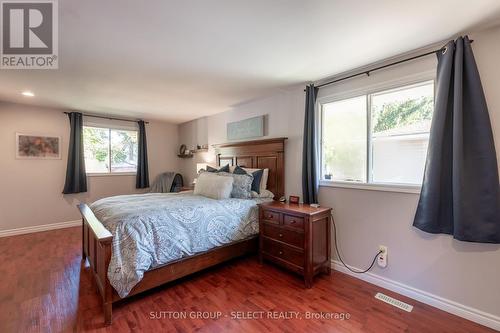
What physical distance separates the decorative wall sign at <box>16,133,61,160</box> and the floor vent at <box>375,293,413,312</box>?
5457 mm

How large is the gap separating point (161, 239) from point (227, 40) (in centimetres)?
186

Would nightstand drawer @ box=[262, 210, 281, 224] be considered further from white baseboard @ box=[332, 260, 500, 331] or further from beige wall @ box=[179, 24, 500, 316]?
white baseboard @ box=[332, 260, 500, 331]

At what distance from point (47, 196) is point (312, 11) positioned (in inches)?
204

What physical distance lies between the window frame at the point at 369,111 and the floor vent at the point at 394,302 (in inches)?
39.2

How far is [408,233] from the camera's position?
216 centimetres

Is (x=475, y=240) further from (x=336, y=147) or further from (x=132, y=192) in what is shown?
(x=132, y=192)

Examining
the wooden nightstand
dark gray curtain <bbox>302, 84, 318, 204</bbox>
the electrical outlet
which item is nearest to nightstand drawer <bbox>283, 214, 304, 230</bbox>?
the wooden nightstand

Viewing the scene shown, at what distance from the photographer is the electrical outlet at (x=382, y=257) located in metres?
2.30

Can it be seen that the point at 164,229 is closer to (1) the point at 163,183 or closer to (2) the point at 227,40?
(2) the point at 227,40

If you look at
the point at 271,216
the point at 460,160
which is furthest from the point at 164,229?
the point at 460,160

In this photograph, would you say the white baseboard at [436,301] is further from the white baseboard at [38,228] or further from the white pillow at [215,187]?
the white baseboard at [38,228]

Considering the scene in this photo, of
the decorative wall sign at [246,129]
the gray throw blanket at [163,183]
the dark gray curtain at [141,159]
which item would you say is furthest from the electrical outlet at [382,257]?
the dark gray curtain at [141,159]

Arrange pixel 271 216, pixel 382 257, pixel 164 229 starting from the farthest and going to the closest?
1. pixel 271 216
2. pixel 382 257
3. pixel 164 229

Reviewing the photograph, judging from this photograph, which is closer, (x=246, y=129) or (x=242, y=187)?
(x=242, y=187)
